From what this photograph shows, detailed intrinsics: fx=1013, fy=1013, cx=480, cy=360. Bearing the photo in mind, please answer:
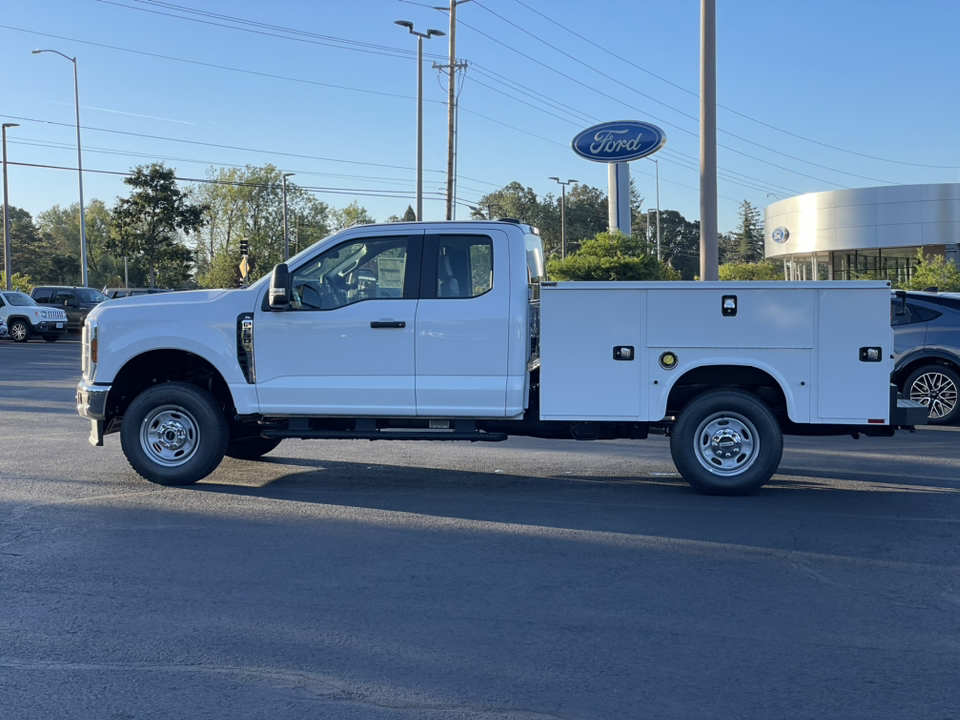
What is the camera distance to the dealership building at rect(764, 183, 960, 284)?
46469 mm

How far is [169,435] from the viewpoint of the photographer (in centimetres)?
867

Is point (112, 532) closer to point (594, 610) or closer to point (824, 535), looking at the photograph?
point (594, 610)

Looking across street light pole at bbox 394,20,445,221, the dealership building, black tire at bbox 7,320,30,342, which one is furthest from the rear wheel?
the dealership building

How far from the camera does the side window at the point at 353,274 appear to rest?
27.7ft

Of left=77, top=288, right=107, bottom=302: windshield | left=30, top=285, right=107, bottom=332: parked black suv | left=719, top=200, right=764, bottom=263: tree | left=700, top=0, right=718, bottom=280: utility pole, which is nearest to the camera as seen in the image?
left=700, top=0, right=718, bottom=280: utility pole

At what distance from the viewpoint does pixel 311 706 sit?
398 cm

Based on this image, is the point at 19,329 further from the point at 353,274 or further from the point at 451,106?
the point at 353,274

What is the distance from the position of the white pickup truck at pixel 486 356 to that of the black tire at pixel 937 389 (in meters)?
4.60

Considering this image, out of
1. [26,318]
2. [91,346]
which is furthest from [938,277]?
[26,318]

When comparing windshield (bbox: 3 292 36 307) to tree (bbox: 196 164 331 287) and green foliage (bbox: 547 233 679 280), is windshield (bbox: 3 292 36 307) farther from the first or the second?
tree (bbox: 196 164 331 287)

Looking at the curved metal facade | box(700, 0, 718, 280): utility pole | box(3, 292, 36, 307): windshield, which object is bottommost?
box(3, 292, 36, 307): windshield

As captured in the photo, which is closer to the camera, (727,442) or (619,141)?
(727,442)

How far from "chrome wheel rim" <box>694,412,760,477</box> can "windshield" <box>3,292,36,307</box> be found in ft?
104

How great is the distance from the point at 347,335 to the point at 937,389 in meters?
7.81
